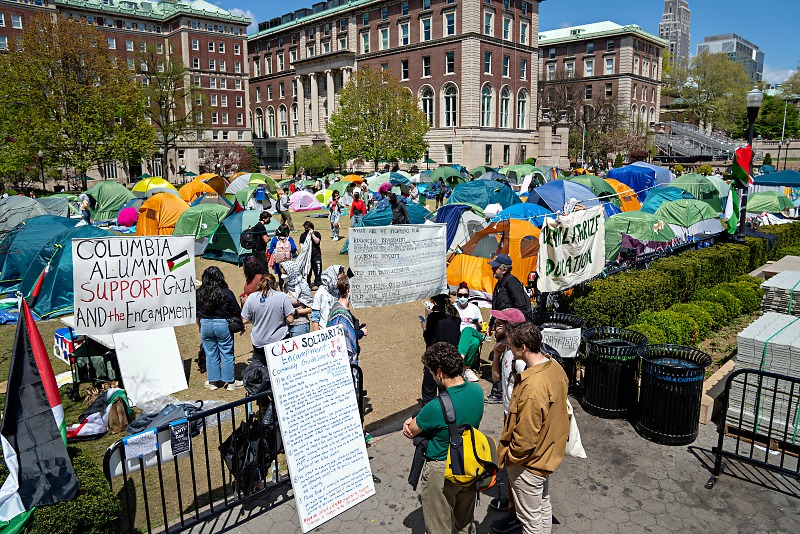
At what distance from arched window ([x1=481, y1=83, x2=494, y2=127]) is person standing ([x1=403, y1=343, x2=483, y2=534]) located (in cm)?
5995

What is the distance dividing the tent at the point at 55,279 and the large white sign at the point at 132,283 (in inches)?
276

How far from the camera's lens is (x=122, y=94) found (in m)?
39.9

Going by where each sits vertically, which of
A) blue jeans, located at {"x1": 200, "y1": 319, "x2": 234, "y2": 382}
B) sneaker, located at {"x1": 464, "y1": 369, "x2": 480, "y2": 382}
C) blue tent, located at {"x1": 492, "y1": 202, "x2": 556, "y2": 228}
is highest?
blue tent, located at {"x1": 492, "y1": 202, "x2": 556, "y2": 228}

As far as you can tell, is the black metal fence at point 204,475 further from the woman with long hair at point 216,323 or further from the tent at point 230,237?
the tent at point 230,237

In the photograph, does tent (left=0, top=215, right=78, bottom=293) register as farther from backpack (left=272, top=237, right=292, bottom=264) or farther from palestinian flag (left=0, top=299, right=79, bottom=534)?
palestinian flag (left=0, top=299, right=79, bottom=534)

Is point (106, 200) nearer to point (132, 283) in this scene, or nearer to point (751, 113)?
point (132, 283)

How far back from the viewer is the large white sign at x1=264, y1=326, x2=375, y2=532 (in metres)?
4.91

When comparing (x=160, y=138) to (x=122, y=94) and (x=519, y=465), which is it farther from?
(x=519, y=465)

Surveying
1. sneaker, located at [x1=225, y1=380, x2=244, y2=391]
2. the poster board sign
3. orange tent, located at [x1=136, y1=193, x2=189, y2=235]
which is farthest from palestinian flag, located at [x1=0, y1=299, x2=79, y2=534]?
orange tent, located at [x1=136, y1=193, x2=189, y2=235]

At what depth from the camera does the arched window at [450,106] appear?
61.4 meters

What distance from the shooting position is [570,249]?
891 cm

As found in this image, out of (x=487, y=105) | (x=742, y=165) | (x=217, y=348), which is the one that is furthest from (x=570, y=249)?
(x=487, y=105)

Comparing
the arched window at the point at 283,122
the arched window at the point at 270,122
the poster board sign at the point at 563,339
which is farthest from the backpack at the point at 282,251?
the arched window at the point at 270,122

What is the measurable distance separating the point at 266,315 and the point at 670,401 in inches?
200
